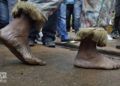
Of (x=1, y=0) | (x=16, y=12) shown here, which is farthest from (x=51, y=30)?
(x=16, y=12)

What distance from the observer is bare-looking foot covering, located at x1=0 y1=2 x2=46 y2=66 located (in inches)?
114

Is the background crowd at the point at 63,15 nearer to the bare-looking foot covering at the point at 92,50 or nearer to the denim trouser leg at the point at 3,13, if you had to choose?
the denim trouser leg at the point at 3,13

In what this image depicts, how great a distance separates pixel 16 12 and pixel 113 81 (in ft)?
3.62

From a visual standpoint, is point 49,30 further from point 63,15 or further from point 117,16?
point 117,16

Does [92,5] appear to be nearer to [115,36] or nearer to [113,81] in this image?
[113,81]

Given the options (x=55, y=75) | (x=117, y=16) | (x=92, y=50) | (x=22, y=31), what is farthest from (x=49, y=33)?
(x=117, y=16)

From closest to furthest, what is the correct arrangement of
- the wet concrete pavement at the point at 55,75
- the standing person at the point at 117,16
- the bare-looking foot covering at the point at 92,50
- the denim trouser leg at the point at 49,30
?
the wet concrete pavement at the point at 55,75, the bare-looking foot covering at the point at 92,50, the denim trouser leg at the point at 49,30, the standing person at the point at 117,16

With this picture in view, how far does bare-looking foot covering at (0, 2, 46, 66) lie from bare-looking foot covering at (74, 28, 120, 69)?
340mm

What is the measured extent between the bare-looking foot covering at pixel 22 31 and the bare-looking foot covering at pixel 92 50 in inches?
13.4

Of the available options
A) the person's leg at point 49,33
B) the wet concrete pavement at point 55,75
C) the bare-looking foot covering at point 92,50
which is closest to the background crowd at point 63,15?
the person's leg at point 49,33

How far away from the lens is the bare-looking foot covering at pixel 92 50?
9.29ft

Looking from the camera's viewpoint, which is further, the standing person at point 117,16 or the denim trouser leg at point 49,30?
the standing person at point 117,16

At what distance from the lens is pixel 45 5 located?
3.35m

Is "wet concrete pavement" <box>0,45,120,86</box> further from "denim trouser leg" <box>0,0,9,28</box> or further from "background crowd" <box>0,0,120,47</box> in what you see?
"denim trouser leg" <box>0,0,9,28</box>
